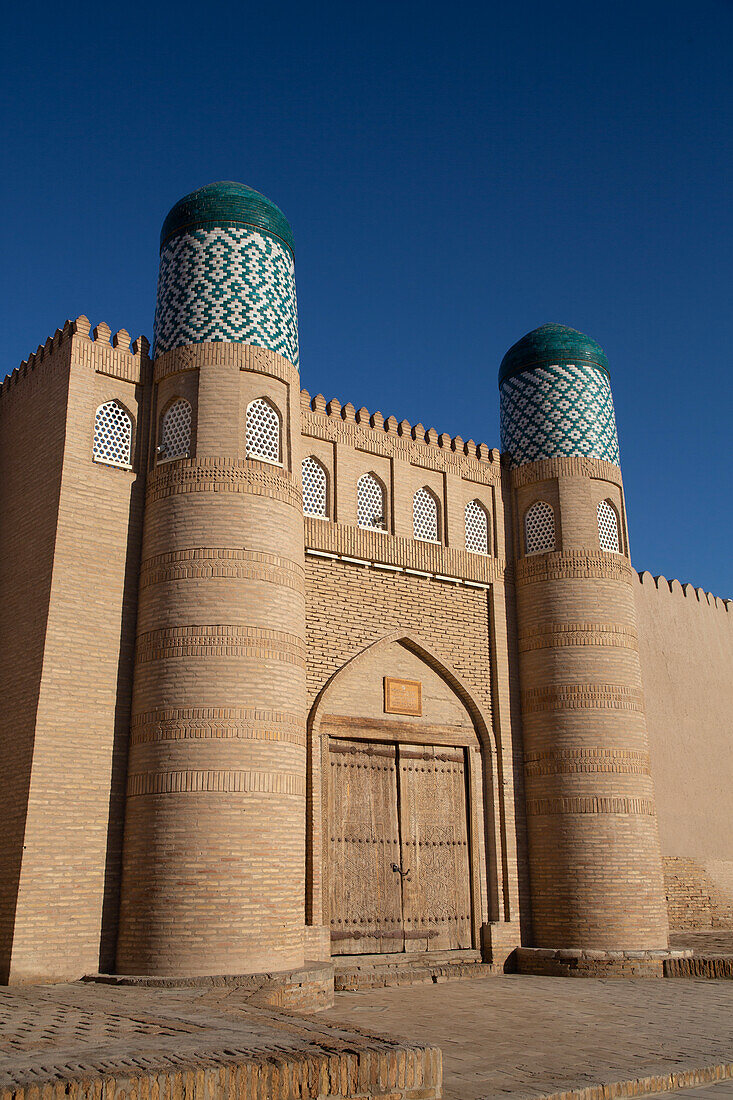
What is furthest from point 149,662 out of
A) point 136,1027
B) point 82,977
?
point 136,1027

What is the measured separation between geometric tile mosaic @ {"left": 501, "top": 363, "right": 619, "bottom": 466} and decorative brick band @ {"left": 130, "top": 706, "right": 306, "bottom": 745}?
508cm

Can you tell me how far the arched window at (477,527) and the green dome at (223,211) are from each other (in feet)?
11.9

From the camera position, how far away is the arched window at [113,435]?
8789 millimetres

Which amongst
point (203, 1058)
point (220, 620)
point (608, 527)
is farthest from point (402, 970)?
point (203, 1058)

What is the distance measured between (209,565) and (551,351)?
5.50 m

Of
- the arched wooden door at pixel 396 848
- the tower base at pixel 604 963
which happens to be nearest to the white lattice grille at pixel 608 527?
the arched wooden door at pixel 396 848

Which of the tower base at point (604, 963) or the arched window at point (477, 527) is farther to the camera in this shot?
the arched window at point (477, 527)

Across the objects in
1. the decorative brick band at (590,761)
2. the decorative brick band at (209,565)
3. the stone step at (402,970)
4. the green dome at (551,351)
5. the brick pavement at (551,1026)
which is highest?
the green dome at (551,351)

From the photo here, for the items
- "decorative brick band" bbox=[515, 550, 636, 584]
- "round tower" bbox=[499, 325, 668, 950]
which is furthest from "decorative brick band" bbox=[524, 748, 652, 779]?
"decorative brick band" bbox=[515, 550, 636, 584]

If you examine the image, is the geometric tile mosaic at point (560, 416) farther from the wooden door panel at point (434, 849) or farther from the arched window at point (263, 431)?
the wooden door panel at point (434, 849)

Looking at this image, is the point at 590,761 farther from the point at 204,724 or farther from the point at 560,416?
the point at 204,724

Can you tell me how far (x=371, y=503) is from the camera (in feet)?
34.3

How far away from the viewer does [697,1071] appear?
4973 mm

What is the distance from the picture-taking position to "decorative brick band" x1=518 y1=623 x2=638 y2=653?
423 inches
